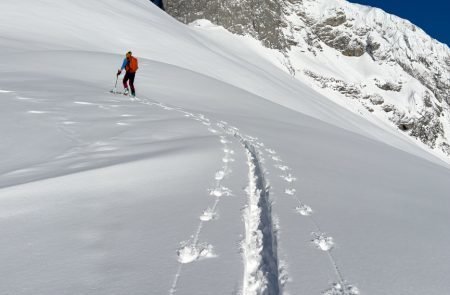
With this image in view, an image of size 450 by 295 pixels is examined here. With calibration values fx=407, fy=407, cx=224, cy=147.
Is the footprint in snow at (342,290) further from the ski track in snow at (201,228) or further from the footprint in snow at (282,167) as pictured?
the footprint in snow at (282,167)

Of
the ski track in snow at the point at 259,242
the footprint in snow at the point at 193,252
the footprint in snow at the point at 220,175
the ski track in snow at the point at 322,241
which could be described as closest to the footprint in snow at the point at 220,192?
the ski track in snow at the point at 259,242

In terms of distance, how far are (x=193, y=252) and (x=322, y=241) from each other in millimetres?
1259

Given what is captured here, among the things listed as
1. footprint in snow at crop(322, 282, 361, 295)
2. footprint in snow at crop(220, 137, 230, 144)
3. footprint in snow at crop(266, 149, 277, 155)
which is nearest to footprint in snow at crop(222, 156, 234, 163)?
footprint in snow at crop(220, 137, 230, 144)

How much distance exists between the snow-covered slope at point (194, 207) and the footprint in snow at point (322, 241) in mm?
20

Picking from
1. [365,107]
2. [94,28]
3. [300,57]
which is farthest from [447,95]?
[94,28]

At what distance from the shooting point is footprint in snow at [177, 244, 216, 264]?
124 inches

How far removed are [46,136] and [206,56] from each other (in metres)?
24.2

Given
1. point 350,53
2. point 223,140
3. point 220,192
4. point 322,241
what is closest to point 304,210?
point 322,241

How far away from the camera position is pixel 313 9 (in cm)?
9938

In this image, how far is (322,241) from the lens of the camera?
3.76 meters

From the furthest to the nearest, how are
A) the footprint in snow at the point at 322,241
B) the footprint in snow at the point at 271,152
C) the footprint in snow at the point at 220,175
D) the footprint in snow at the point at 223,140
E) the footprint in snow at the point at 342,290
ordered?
the footprint in snow at the point at 223,140 → the footprint in snow at the point at 271,152 → the footprint in snow at the point at 220,175 → the footprint in snow at the point at 322,241 → the footprint in snow at the point at 342,290

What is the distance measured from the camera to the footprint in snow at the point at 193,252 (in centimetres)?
316

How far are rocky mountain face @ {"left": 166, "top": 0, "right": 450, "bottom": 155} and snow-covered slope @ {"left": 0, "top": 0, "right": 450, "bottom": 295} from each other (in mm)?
68616

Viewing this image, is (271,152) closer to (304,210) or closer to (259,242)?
(304,210)
